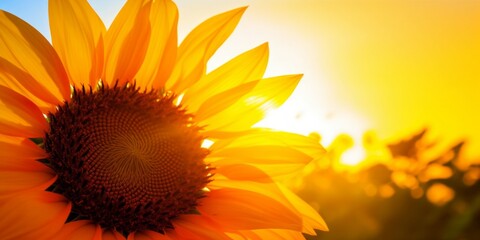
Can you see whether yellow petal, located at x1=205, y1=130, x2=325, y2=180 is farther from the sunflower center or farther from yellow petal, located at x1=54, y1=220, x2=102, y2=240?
yellow petal, located at x1=54, y1=220, x2=102, y2=240

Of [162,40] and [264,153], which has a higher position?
[162,40]

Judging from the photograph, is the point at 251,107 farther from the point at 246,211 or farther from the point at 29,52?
the point at 29,52

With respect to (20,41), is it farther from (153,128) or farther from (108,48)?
(153,128)

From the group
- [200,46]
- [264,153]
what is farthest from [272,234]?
[200,46]

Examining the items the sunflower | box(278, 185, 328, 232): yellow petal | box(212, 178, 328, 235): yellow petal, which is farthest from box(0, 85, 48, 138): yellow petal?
box(278, 185, 328, 232): yellow petal

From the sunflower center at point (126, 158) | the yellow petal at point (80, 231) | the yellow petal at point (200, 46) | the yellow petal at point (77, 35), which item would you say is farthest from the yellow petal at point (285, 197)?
the yellow petal at point (77, 35)

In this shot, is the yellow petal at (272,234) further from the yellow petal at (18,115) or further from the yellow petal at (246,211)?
the yellow petal at (18,115)

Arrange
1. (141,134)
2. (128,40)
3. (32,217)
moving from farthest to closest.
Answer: (141,134)
(128,40)
(32,217)
